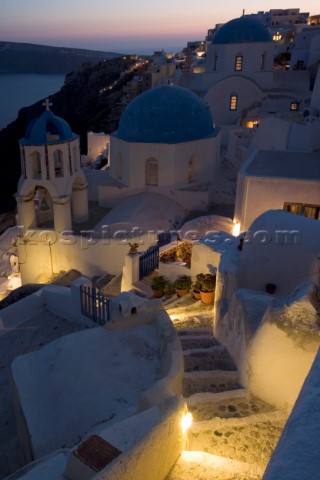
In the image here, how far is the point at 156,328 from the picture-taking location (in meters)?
8.05

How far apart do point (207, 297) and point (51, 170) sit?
8.05 m

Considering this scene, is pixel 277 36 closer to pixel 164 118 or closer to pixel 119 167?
pixel 164 118

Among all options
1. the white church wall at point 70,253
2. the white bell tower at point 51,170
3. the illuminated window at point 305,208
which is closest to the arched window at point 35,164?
the white bell tower at point 51,170

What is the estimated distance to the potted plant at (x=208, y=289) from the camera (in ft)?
35.1

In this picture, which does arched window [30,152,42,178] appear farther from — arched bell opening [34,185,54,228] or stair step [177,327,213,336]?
stair step [177,327,213,336]

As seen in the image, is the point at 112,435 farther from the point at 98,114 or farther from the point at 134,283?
the point at 98,114

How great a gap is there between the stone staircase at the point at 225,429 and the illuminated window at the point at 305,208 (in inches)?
294

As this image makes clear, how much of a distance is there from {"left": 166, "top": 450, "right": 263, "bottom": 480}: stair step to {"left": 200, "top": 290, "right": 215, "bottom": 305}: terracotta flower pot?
571cm

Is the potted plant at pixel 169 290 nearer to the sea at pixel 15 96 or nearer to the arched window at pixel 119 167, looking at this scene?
the arched window at pixel 119 167

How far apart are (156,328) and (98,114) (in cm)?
4941

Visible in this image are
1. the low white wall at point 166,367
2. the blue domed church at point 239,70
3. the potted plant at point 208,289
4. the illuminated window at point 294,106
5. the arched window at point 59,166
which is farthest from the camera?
the blue domed church at point 239,70

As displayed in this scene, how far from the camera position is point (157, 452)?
4719mm

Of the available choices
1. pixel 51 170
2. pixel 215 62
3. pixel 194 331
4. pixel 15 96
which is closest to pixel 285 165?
pixel 194 331

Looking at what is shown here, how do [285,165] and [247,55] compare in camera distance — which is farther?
[247,55]
